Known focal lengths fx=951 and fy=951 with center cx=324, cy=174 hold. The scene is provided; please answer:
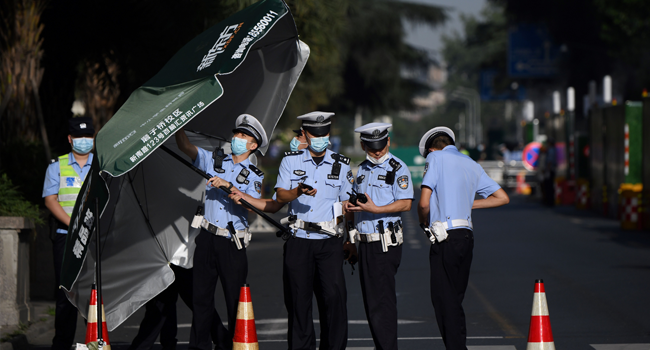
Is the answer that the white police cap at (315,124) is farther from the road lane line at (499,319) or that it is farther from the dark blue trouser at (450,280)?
the road lane line at (499,319)

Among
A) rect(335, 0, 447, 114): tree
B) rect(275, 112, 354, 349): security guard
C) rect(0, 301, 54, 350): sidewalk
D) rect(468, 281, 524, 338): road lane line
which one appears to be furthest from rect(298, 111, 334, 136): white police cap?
rect(335, 0, 447, 114): tree

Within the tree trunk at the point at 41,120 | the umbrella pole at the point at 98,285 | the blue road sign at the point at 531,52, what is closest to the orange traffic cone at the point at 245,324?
the umbrella pole at the point at 98,285

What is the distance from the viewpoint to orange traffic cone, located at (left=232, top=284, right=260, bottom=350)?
6.42 metres

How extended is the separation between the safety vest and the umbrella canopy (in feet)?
1.80

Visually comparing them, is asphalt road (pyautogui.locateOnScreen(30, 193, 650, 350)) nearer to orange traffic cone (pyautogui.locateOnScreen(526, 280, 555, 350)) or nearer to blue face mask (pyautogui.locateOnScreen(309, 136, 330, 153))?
orange traffic cone (pyautogui.locateOnScreen(526, 280, 555, 350))

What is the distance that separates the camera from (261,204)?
7.11m

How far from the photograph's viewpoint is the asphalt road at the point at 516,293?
8492mm

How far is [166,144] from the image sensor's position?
312 inches

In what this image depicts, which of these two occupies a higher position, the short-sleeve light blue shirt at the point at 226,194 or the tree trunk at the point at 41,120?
the tree trunk at the point at 41,120

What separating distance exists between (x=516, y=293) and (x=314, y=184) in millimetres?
4794

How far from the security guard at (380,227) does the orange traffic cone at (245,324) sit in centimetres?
97

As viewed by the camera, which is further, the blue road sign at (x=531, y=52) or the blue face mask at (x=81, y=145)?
the blue road sign at (x=531, y=52)

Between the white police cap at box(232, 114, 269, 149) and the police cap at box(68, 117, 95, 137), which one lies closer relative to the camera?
the white police cap at box(232, 114, 269, 149)

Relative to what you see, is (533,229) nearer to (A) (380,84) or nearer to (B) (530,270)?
(B) (530,270)
